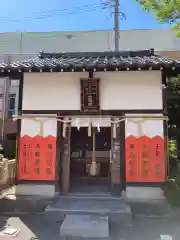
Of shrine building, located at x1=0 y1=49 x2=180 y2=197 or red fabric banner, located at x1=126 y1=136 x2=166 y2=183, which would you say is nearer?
red fabric banner, located at x1=126 y1=136 x2=166 y2=183

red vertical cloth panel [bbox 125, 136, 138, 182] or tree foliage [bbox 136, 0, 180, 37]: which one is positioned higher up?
tree foliage [bbox 136, 0, 180, 37]

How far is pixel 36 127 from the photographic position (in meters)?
9.70

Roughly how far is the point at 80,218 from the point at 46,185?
2.53 m

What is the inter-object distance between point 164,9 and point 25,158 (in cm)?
688

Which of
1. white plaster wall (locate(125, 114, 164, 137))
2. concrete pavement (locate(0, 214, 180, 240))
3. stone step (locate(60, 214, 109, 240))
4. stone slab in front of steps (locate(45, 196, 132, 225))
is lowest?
concrete pavement (locate(0, 214, 180, 240))

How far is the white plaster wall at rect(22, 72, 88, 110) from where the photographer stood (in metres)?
9.73

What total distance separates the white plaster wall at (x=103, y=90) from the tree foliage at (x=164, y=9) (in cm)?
353

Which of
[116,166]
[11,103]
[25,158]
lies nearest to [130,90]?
[116,166]

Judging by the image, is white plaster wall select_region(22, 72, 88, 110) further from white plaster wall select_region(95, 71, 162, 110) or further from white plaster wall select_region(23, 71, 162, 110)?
white plaster wall select_region(95, 71, 162, 110)

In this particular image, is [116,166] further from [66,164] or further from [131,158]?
[66,164]

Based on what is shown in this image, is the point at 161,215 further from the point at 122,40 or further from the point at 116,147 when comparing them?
the point at 122,40

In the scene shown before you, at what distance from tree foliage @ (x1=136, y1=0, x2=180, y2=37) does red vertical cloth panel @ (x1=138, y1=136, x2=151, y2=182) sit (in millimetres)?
4339

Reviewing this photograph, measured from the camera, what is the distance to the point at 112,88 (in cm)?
968

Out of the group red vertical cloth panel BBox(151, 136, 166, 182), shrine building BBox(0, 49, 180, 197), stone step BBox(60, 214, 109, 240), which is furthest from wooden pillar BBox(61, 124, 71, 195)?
red vertical cloth panel BBox(151, 136, 166, 182)
